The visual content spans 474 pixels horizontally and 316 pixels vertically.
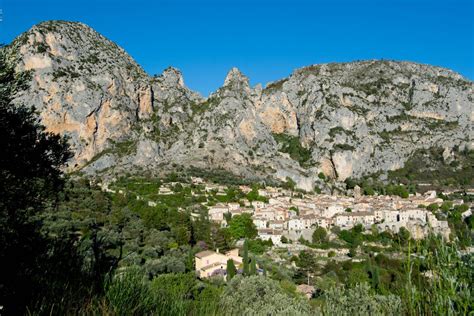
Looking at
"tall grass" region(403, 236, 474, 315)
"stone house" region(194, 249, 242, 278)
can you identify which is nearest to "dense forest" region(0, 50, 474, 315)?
"tall grass" region(403, 236, 474, 315)

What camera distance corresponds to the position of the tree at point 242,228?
40.3 meters

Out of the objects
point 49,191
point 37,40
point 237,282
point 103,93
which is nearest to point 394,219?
point 237,282

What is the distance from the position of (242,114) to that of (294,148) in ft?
54.2

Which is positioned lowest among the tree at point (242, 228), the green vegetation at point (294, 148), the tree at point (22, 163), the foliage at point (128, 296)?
the tree at point (242, 228)

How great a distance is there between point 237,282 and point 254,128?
2750 inches

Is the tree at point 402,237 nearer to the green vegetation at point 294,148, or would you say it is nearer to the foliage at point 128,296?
the foliage at point 128,296

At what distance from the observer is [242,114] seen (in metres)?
84.6

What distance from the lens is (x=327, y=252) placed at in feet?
120

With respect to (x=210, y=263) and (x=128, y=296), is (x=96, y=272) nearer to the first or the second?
(x=128, y=296)

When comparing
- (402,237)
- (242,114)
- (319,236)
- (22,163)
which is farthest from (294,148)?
(22,163)

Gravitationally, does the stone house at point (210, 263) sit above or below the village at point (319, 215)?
below

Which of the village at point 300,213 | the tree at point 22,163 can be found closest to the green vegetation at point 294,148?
the village at point 300,213

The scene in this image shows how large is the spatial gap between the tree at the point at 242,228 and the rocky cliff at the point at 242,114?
100 ft

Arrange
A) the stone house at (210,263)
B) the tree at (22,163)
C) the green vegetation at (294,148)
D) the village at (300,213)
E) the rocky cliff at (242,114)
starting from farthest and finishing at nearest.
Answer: the green vegetation at (294,148)
the rocky cliff at (242,114)
the village at (300,213)
the stone house at (210,263)
the tree at (22,163)
